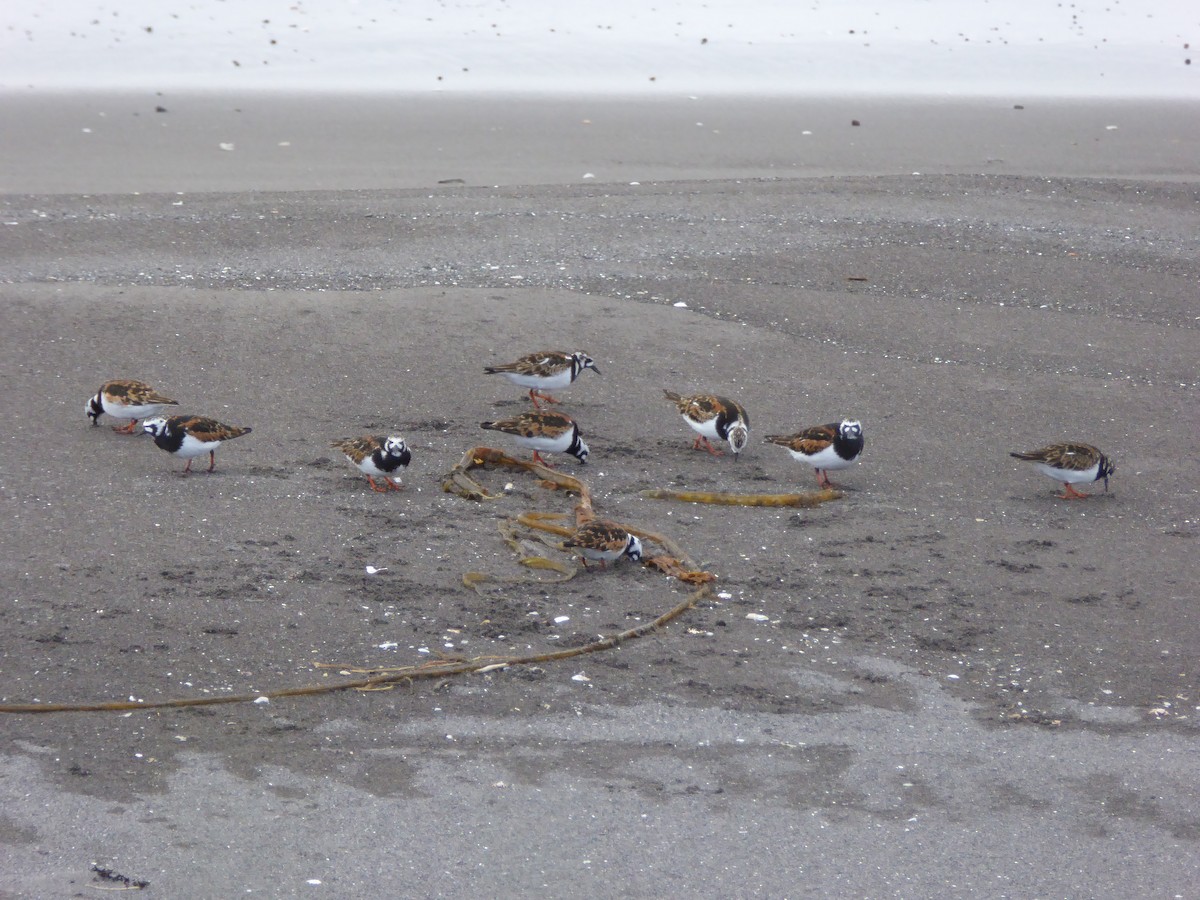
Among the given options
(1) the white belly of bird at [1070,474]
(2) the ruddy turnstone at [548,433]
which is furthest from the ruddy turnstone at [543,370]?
(1) the white belly of bird at [1070,474]

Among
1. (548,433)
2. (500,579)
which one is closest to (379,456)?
(548,433)

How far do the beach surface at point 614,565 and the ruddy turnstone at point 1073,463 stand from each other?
25 cm

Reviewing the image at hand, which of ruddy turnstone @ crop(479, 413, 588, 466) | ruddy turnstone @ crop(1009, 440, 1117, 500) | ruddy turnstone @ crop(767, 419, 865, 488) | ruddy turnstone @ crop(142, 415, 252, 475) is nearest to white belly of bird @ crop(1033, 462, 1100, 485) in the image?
ruddy turnstone @ crop(1009, 440, 1117, 500)

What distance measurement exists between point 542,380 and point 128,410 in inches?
118

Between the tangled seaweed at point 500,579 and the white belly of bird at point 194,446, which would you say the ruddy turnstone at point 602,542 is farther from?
the white belly of bird at point 194,446

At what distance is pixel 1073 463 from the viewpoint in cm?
866

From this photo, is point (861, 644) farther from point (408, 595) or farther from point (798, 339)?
point (798, 339)

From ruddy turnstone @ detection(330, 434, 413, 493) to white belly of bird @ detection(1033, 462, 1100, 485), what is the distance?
4142mm

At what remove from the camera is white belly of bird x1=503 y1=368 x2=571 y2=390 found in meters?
10.2

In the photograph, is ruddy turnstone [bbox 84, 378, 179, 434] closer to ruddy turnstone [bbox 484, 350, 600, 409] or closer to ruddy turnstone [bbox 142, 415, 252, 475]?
ruddy turnstone [bbox 142, 415, 252, 475]

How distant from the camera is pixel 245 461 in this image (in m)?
8.93

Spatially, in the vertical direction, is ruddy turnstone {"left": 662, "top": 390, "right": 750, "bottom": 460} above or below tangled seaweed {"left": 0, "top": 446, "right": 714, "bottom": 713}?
above

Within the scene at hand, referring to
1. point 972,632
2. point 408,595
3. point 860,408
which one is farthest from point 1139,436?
point 408,595

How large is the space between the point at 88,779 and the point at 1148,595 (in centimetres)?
541
